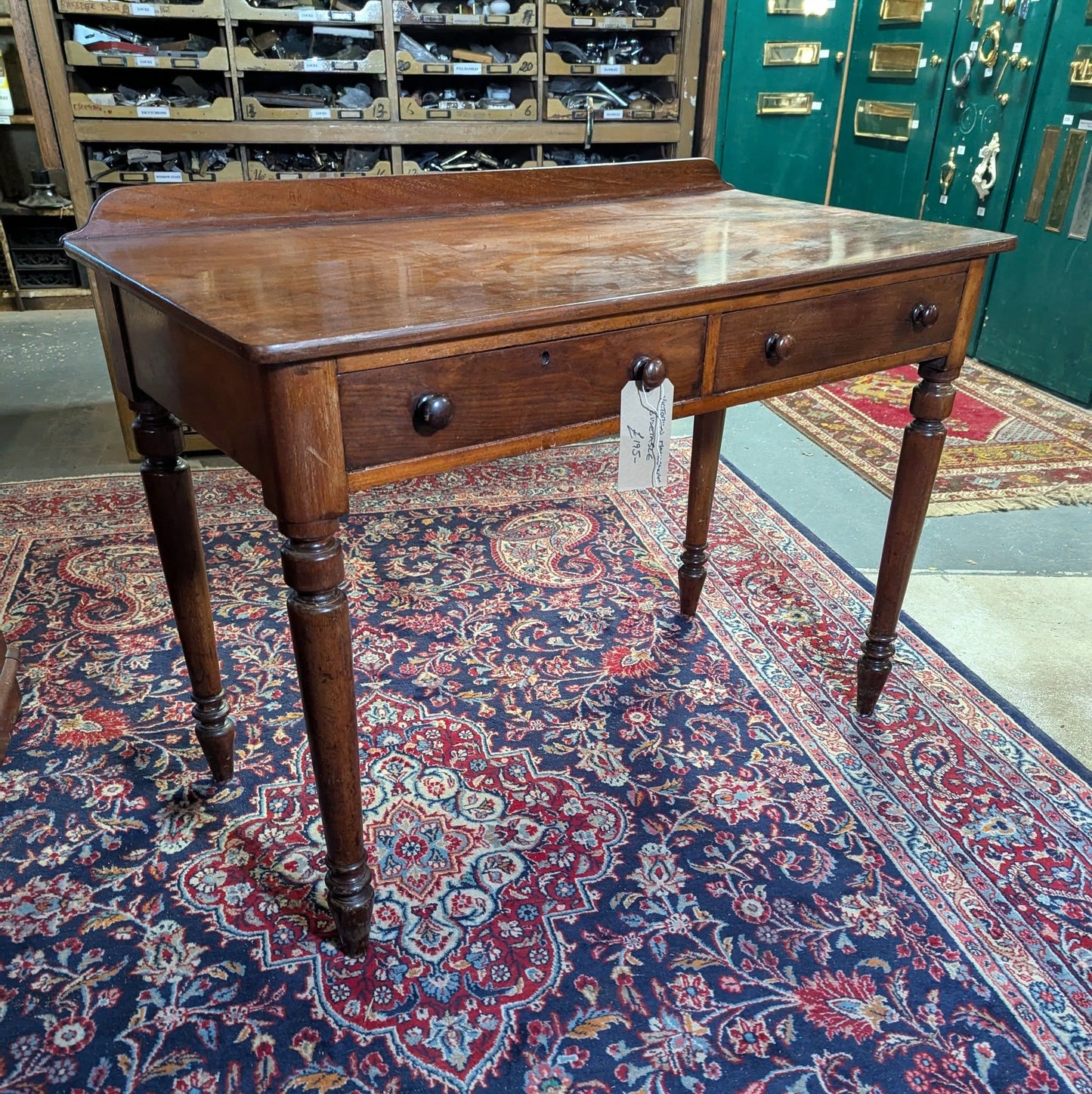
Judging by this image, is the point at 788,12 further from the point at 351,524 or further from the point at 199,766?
the point at 199,766

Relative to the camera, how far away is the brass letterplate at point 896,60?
14.1 ft

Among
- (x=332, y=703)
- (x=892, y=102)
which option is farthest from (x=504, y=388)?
(x=892, y=102)

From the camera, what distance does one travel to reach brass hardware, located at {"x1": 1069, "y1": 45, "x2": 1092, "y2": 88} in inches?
134

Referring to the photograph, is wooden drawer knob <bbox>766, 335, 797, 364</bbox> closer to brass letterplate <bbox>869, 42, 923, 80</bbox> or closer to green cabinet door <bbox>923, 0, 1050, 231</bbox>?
green cabinet door <bbox>923, 0, 1050, 231</bbox>

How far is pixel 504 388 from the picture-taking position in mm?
1092

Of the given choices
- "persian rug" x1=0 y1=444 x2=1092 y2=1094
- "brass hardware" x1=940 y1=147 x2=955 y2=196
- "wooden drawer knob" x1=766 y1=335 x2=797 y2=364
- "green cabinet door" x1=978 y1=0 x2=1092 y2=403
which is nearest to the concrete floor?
"persian rug" x1=0 y1=444 x2=1092 y2=1094

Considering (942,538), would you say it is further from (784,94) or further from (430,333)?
(784,94)

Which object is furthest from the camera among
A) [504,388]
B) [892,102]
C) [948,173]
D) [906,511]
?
[892,102]

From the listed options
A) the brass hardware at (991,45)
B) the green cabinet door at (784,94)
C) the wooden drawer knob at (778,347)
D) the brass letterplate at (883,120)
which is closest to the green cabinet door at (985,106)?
the brass hardware at (991,45)

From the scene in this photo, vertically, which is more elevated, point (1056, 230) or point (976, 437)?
point (1056, 230)

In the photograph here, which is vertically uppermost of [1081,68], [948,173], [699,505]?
[1081,68]

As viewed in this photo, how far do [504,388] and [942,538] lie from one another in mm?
1950

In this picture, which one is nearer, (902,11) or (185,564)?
(185,564)

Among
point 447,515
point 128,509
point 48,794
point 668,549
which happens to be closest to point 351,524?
point 447,515
